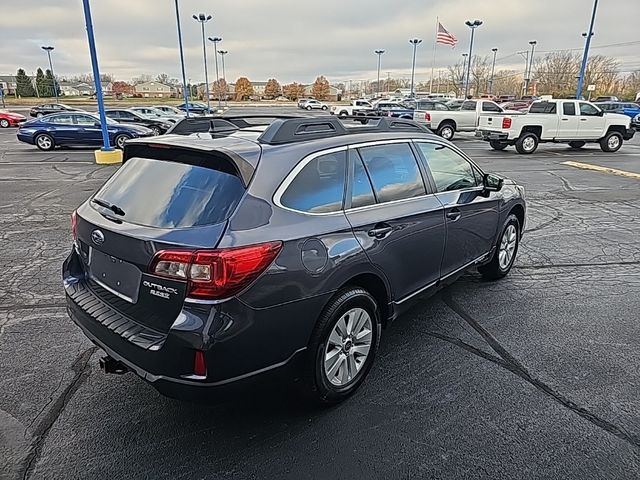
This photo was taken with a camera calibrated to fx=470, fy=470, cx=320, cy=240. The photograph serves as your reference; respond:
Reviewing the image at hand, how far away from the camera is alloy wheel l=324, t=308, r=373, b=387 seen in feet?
9.37

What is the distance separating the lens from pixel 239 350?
233 cm

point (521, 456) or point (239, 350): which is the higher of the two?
point (239, 350)

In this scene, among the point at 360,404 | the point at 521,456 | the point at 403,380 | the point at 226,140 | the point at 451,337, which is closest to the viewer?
the point at 521,456

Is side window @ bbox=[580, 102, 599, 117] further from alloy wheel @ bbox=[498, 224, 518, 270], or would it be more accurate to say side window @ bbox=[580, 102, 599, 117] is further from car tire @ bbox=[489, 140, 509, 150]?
alloy wheel @ bbox=[498, 224, 518, 270]

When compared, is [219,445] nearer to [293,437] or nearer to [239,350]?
[293,437]

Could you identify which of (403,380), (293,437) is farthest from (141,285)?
(403,380)

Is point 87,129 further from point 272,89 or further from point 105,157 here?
point 272,89

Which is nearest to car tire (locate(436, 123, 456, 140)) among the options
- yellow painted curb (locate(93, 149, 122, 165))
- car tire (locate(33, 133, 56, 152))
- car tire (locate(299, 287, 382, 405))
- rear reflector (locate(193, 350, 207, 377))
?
yellow painted curb (locate(93, 149, 122, 165))

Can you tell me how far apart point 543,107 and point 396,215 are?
692 inches

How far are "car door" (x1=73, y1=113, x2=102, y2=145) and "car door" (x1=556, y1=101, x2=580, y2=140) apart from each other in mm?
17662

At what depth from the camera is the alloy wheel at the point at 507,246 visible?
16.2ft

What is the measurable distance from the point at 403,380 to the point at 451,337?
2.61 feet

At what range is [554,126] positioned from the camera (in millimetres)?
17734

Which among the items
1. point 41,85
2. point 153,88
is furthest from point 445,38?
point 153,88
